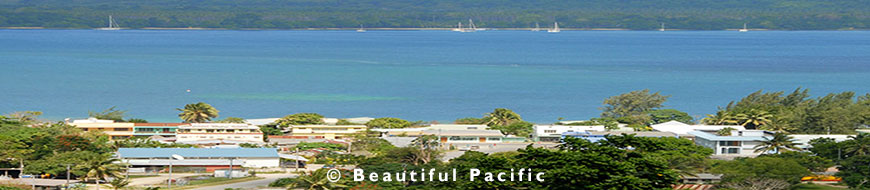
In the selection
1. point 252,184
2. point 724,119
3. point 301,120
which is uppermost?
point 724,119

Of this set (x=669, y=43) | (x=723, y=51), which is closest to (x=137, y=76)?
(x=723, y=51)

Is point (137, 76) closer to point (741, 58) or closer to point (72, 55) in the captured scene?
point (72, 55)

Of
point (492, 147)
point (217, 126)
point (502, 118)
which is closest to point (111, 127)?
point (217, 126)

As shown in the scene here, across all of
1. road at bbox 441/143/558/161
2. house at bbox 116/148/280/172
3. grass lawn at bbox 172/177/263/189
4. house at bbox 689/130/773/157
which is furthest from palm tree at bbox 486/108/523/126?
grass lawn at bbox 172/177/263/189

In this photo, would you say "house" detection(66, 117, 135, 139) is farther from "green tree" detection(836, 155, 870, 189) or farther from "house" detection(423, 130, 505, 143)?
"green tree" detection(836, 155, 870, 189)

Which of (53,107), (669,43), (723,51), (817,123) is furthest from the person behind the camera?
(669,43)

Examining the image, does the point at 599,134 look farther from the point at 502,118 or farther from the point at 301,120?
the point at 301,120
